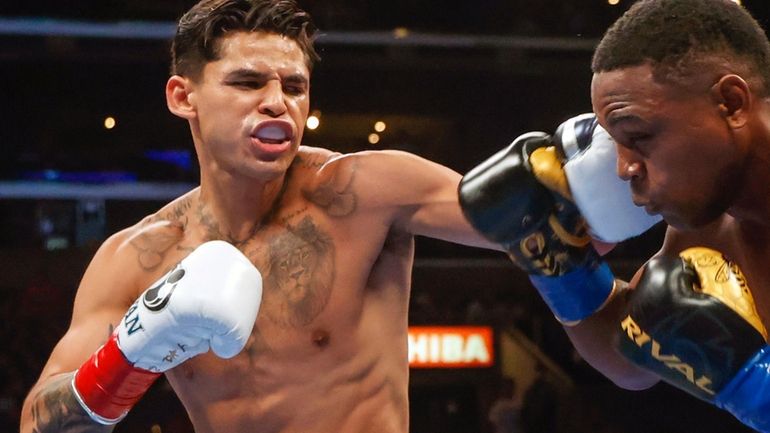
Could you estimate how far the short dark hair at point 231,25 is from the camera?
2256mm

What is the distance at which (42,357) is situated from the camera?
18.5ft

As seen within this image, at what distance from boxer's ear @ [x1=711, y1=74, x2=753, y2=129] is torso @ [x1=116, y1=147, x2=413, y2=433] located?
855 mm

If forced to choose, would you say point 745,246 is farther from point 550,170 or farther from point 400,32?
point 400,32

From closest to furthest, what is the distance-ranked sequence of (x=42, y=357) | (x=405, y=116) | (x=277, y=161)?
(x=277, y=161) → (x=42, y=357) → (x=405, y=116)

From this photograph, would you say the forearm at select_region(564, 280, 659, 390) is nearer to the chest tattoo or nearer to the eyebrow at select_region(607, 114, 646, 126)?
the eyebrow at select_region(607, 114, 646, 126)

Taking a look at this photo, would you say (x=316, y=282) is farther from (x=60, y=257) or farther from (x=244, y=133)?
(x=60, y=257)

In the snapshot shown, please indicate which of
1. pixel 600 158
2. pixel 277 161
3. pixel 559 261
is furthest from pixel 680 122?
pixel 277 161

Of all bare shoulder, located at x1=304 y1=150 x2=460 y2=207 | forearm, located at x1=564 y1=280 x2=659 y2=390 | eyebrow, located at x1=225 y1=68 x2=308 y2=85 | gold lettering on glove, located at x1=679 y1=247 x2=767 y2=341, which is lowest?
forearm, located at x1=564 y1=280 x2=659 y2=390

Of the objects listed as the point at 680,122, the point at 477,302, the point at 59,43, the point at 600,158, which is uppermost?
the point at 680,122

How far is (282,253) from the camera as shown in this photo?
2254 mm

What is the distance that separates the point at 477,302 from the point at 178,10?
2315mm

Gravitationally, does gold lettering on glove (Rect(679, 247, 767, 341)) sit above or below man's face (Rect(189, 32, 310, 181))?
above

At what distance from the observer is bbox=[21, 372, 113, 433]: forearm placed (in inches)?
80.7

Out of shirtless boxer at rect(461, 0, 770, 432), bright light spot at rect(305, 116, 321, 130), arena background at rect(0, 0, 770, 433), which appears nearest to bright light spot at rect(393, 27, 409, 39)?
arena background at rect(0, 0, 770, 433)
